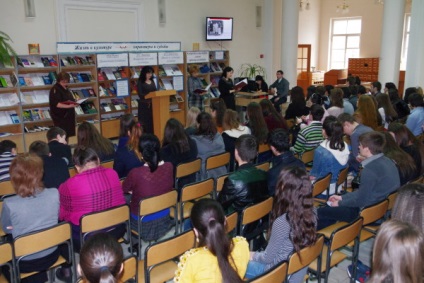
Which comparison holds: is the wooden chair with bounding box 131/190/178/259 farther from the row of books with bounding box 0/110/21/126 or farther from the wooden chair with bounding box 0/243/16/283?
the row of books with bounding box 0/110/21/126

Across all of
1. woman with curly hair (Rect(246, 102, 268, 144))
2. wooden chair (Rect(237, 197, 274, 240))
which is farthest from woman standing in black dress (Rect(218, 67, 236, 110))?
wooden chair (Rect(237, 197, 274, 240))

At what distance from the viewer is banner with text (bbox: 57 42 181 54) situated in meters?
8.16

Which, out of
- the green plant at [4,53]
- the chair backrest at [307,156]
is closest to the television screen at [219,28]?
the green plant at [4,53]

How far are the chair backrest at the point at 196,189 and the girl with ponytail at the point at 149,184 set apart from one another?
0.70 ft

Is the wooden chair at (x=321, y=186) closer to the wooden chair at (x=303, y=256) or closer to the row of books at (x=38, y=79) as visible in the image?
the wooden chair at (x=303, y=256)

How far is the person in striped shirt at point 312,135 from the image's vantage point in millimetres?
5574

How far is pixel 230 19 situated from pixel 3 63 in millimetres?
6791

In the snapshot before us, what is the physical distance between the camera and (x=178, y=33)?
10789 millimetres

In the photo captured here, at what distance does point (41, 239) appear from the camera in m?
2.87

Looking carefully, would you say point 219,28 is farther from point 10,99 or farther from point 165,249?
point 165,249

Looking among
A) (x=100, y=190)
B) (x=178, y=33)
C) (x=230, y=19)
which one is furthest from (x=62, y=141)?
(x=230, y=19)

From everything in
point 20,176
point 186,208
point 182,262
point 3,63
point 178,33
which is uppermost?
point 178,33

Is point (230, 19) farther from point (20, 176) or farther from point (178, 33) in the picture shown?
point (20, 176)

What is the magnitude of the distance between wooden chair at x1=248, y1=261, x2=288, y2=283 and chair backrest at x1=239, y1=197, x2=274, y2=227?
872 mm
